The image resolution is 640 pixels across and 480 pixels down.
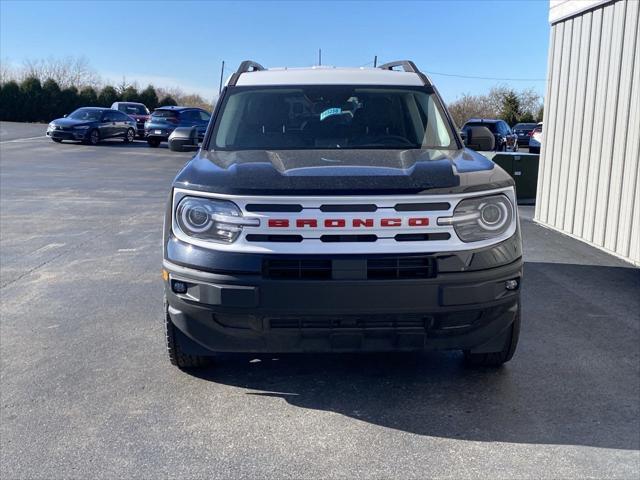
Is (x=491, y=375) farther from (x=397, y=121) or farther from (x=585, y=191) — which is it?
(x=585, y=191)

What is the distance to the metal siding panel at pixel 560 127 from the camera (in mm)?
10242

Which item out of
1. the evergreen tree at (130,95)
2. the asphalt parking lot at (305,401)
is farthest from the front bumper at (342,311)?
the evergreen tree at (130,95)

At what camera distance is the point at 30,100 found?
46.5m

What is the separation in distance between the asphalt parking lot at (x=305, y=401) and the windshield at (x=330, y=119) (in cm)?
153

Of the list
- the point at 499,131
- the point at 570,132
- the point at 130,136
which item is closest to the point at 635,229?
the point at 570,132

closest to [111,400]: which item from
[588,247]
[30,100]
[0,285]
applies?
[0,285]

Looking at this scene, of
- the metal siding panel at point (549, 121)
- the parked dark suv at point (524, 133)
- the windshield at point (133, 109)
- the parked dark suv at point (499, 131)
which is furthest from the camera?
the windshield at point (133, 109)

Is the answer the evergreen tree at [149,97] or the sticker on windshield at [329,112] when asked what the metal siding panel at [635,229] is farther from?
the evergreen tree at [149,97]

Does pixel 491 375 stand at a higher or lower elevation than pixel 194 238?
lower

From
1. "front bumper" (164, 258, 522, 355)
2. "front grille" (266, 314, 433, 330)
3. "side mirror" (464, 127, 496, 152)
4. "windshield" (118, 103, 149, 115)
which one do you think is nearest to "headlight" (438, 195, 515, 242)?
"front bumper" (164, 258, 522, 355)

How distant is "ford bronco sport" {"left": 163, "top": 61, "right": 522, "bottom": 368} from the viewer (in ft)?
11.6

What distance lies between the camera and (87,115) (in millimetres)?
28641

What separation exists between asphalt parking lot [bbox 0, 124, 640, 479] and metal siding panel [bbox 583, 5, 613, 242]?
96.0 inches

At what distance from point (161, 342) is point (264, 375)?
1.01m
